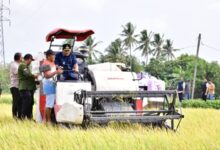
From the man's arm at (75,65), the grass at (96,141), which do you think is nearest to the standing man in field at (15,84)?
the man's arm at (75,65)

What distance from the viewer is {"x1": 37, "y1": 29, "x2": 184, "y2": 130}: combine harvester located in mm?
9602

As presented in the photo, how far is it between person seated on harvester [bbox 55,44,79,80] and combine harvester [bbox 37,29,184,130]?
17cm

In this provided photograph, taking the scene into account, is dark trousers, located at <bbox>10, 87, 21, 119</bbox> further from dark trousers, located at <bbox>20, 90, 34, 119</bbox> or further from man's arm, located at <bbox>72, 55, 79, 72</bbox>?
man's arm, located at <bbox>72, 55, 79, 72</bbox>

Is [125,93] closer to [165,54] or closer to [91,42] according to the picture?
[91,42]

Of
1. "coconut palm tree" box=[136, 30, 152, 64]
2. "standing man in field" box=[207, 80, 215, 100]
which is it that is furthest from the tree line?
"standing man in field" box=[207, 80, 215, 100]

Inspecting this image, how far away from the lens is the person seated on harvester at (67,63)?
10.8 metres

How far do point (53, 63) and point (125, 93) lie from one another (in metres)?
1.72

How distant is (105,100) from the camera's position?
413 inches

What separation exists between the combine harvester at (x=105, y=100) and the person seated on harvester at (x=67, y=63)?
0.17 meters

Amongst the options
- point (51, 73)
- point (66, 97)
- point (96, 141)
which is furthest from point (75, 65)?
point (96, 141)

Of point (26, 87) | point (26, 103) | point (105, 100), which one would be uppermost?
point (26, 87)

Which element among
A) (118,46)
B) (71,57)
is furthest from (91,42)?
(71,57)

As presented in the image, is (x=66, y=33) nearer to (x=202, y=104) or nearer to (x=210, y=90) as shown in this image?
(x=202, y=104)

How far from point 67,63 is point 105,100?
115 centimetres
